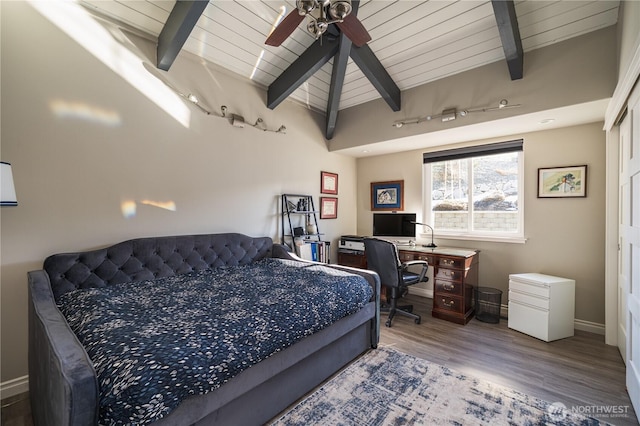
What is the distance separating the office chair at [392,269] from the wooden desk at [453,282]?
200 mm

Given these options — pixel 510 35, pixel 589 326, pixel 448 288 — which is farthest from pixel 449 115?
pixel 589 326

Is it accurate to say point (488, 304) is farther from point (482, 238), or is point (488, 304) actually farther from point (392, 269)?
point (392, 269)

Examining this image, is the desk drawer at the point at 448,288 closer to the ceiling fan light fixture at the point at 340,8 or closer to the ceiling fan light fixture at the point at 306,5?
the ceiling fan light fixture at the point at 340,8

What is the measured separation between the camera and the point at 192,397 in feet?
3.95

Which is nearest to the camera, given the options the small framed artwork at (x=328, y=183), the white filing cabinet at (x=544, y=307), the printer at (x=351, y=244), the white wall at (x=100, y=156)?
the white wall at (x=100, y=156)

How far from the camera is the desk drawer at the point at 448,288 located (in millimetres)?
3215

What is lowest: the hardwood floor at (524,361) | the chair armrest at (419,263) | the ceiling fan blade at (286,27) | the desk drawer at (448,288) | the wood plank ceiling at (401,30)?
the hardwood floor at (524,361)

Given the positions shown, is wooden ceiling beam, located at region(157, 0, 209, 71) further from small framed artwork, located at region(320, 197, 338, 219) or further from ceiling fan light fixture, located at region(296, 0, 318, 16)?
small framed artwork, located at region(320, 197, 338, 219)

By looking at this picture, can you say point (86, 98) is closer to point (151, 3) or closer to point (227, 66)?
point (151, 3)

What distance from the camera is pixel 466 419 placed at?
5.52ft

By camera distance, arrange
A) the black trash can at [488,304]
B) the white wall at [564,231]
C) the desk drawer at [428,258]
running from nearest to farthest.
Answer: the white wall at [564,231], the black trash can at [488,304], the desk drawer at [428,258]

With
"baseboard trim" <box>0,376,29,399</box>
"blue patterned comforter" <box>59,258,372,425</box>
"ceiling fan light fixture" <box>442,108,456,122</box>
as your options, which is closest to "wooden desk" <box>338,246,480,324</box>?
"blue patterned comforter" <box>59,258,372,425</box>

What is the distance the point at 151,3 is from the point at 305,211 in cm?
263

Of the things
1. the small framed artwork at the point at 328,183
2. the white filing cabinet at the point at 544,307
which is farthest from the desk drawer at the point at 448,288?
the small framed artwork at the point at 328,183
